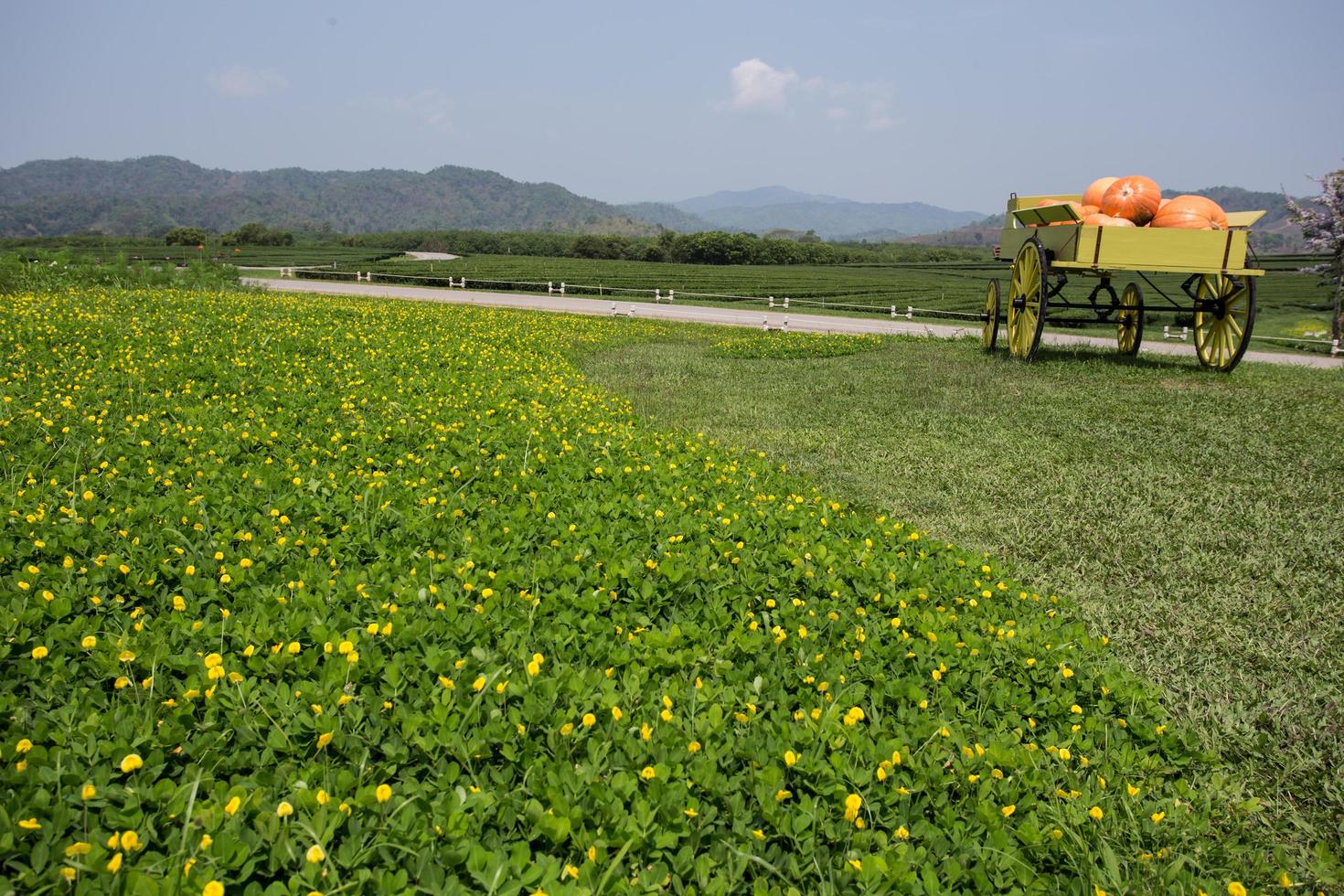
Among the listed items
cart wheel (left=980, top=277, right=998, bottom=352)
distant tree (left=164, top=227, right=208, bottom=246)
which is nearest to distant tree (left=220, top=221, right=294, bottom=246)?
distant tree (left=164, top=227, right=208, bottom=246)

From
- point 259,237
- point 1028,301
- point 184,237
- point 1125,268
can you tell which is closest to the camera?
point 1125,268

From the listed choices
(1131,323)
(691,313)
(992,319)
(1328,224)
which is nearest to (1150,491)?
(1131,323)

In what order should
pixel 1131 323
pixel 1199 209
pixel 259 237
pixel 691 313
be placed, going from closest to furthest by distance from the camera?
pixel 1199 209 < pixel 1131 323 < pixel 691 313 < pixel 259 237

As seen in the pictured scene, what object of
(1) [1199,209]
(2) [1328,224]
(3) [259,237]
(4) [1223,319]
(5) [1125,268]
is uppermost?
(3) [259,237]

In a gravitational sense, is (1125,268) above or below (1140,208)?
below

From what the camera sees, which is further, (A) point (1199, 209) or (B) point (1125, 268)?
(A) point (1199, 209)

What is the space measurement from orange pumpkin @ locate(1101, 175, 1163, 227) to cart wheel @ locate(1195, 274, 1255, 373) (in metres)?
1.39

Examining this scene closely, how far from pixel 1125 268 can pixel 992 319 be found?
3837 mm

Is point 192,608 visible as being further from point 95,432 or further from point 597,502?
point 95,432

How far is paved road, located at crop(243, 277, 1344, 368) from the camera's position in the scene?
2242 centimetres

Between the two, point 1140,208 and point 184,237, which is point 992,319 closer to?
point 1140,208

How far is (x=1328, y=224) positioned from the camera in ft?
87.4

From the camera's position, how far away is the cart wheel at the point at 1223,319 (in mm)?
10375

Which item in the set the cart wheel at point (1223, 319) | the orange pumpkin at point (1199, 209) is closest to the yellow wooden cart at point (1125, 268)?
the cart wheel at point (1223, 319)
